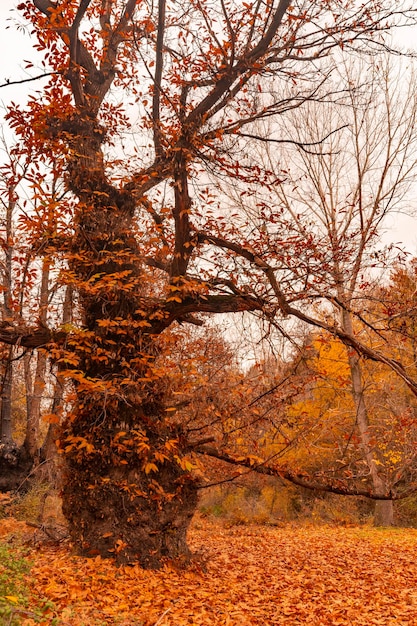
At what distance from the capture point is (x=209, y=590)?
18.5 ft

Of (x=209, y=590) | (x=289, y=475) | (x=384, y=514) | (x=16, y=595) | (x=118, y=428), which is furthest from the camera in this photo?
(x=384, y=514)

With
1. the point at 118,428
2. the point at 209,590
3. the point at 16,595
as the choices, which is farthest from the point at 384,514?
the point at 16,595

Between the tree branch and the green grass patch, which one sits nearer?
the green grass patch

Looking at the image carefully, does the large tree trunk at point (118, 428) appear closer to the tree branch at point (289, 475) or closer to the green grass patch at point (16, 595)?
the tree branch at point (289, 475)

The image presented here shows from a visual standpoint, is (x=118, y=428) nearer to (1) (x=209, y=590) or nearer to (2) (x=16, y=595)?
(1) (x=209, y=590)

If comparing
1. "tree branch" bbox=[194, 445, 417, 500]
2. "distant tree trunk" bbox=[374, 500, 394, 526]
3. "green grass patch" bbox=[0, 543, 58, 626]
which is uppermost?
"tree branch" bbox=[194, 445, 417, 500]

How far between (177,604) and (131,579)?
2.38ft

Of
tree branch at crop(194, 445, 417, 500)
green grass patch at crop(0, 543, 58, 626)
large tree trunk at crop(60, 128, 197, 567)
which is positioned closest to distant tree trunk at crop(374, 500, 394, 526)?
tree branch at crop(194, 445, 417, 500)

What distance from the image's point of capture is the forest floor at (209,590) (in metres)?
4.39

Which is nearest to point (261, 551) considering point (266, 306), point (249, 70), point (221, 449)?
point (221, 449)

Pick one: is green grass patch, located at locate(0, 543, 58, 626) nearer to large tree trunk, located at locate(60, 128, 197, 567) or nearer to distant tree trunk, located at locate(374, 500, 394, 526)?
large tree trunk, located at locate(60, 128, 197, 567)

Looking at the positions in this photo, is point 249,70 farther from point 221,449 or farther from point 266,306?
point 221,449

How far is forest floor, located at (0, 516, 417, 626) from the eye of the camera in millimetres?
4391

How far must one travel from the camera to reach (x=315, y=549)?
924cm
